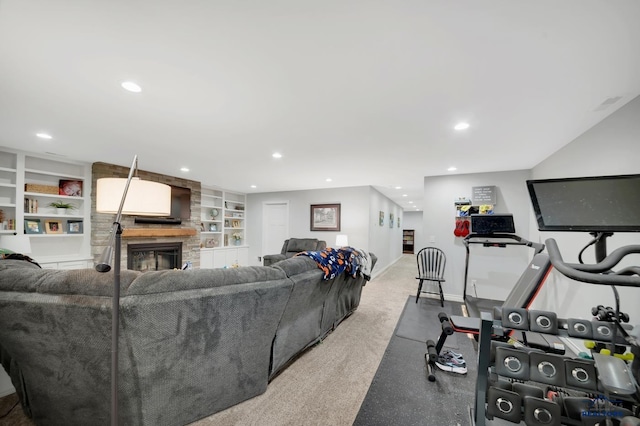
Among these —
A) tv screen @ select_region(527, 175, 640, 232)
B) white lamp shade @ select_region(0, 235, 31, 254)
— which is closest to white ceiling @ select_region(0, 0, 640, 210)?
tv screen @ select_region(527, 175, 640, 232)

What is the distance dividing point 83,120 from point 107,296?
217cm

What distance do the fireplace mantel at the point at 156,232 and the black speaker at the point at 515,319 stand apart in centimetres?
495

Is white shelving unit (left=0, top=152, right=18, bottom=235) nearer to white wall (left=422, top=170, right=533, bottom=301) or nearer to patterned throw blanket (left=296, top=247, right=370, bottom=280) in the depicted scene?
patterned throw blanket (left=296, top=247, right=370, bottom=280)

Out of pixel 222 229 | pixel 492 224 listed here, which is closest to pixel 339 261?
pixel 492 224

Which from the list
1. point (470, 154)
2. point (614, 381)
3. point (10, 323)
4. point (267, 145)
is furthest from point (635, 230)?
point (10, 323)

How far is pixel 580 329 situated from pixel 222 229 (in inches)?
270

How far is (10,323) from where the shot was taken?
129 cm

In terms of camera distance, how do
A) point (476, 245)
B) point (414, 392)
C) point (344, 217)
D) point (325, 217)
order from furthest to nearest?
point (325, 217) → point (344, 217) → point (476, 245) → point (414, 392)

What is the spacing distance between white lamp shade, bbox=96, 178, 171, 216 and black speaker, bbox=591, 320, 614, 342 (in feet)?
9.13

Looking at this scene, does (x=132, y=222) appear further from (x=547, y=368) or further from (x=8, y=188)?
(x=547, y=368)

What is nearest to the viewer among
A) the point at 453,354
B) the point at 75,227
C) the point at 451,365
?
the point at 451,365

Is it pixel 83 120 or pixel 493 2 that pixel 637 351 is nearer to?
pixel 493 2

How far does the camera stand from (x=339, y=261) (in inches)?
101

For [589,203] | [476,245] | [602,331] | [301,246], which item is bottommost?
[301,246]
